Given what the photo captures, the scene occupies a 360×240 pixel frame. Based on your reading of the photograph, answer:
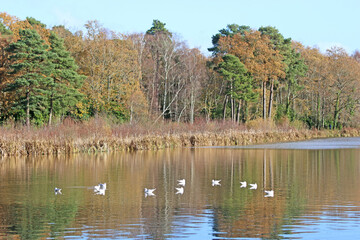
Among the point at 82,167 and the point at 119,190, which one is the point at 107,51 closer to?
the point at 82,167

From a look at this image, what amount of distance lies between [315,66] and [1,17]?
37370 millimetres

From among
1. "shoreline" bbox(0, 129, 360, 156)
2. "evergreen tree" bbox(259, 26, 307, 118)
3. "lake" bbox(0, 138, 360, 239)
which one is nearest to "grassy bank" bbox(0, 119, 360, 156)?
"shoreline" bbox(0, 129, 360, 156)

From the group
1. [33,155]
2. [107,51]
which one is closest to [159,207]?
[33,155]

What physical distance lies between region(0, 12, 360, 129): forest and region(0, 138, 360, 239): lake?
636 inches

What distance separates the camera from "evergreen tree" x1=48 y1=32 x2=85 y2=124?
43.0m

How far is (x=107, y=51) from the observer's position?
5384 cm

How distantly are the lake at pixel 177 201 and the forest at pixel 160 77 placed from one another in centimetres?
1615

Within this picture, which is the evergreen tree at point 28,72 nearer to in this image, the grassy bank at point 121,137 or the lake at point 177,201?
the grassy bank at point 121,137

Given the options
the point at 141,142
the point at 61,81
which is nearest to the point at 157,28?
the point at 61,81

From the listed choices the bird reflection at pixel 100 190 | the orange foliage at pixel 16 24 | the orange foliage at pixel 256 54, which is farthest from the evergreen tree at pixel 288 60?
the bird reflection at pixel 100 190

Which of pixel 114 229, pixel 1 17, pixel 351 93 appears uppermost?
pixel 1 17

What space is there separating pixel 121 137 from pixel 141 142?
171 cm

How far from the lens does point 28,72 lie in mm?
41000

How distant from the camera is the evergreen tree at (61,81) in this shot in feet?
141
